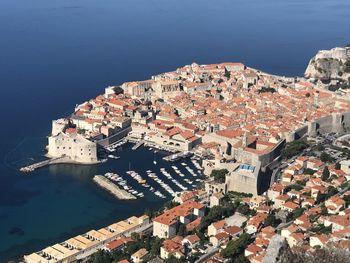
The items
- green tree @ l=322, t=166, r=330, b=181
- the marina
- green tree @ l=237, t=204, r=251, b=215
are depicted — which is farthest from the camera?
the marina

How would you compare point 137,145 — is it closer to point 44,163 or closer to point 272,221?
point 44,163

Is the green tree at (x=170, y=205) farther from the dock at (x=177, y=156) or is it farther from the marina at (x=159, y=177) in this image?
the dock at (x=177, y=156)

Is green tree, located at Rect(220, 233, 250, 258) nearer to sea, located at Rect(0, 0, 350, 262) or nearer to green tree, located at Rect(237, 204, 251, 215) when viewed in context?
green tree, located at Rect(237, 204, 251, 215)

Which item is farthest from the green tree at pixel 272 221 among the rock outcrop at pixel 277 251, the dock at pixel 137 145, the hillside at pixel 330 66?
the hillside at pixel 330 66

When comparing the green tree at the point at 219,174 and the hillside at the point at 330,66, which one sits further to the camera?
the hillside at the point at 330,66

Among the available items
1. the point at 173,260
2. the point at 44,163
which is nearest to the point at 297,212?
the point at 173,260

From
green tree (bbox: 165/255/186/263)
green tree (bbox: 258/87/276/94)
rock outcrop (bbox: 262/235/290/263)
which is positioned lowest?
green tree (bbox: 165/255/186/263)

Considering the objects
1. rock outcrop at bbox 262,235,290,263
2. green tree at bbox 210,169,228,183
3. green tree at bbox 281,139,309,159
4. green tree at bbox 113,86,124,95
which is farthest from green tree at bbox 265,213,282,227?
green tree at bbox 113,86,124,95
